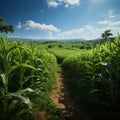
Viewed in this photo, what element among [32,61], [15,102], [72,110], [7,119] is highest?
[32,61]

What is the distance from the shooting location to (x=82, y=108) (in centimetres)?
630

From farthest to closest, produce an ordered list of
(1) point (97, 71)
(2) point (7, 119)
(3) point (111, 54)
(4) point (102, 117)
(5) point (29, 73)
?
(1) point (97, 71)
(5) point (29, 73)
(3) point (111, 54)
(4) point (102, 117)
(2) point (7, 119)

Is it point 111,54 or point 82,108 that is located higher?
point 111,54

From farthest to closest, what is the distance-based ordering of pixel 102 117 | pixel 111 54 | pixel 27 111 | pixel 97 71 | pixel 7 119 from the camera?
1. pixel 97 71
2. pixel 111 54
3. pixel 102 117
4. pixel 27 111
5. pixel 7 119

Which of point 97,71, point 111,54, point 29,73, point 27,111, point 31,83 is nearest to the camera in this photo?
point 27,111

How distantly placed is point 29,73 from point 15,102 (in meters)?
2.68

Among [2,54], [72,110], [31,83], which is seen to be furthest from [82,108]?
[2,54]

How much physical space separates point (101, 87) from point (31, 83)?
7.43ft

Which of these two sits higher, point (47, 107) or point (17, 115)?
point (17, 115)

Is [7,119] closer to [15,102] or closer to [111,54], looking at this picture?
[15,102]

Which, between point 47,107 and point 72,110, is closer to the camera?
point 47,107

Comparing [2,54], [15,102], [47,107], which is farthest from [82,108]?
[2,54]

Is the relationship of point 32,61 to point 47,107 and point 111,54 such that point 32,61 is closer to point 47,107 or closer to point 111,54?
point 47,107

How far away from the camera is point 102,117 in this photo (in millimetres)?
4746
